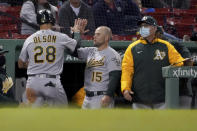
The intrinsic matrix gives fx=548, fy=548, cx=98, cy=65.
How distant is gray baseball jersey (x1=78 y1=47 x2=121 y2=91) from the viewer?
21.7ft

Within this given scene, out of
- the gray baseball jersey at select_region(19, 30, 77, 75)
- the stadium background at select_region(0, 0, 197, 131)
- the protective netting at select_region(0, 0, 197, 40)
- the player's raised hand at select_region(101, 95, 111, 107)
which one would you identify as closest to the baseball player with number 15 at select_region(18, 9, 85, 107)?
the gray baseball jersey at select_region(19, 30, 77, 75)

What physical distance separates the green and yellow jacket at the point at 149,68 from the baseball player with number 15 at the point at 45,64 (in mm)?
734

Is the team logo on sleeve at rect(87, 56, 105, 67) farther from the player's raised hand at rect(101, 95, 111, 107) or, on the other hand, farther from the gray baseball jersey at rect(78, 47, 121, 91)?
the player's raised hand at rect(101, 95, 111, 107)

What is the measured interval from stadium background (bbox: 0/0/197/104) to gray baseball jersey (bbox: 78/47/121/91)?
3.46 ft

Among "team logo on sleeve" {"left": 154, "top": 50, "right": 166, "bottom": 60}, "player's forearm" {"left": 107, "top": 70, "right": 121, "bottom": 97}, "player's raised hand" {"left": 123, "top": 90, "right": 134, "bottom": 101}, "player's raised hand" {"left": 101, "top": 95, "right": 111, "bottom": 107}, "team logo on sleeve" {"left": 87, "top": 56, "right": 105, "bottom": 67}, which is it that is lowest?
"player's raised hand" {"left": 101, "top": 95, "right": 111, "bottom": 107}

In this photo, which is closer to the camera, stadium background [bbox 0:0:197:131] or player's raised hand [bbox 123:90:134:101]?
stadium background [bbox 0:0:197:131]

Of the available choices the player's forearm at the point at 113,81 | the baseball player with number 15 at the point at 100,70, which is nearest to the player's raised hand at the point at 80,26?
the baseball player with number 15 at the point at 100,70

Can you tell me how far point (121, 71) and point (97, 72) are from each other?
0.29 meters

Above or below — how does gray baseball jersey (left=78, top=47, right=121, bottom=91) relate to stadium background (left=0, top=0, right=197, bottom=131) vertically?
below

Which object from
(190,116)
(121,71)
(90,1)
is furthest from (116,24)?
(190,116)

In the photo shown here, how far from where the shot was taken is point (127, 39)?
27.2ft

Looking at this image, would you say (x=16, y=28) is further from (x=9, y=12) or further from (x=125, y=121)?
(x=125, y=121)

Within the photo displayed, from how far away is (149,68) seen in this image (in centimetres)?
648

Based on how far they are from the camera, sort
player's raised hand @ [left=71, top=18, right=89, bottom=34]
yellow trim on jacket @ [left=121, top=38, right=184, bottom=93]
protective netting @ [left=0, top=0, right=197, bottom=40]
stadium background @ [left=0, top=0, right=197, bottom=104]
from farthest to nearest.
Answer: protective netting @ [left=0, top=0, right=197, bottom=40], stadium background @ [left=0, top=0, right=197, bottom=104], player's raised hand @ [left=71, top=18, right=89, bottom=34], yellow trim on jacket @ [left=121, top=38, right=184, bottom=93]
